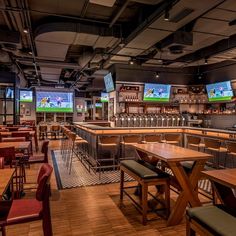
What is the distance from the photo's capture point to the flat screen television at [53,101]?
46.9ft

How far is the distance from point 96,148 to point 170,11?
3596 mm

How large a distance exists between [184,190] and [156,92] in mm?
6644

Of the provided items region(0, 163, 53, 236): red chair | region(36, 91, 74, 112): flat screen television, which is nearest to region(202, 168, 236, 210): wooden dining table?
region(0, 163, 53, 236): red chair

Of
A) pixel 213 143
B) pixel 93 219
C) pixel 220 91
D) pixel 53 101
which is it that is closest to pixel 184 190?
pixel 93 219

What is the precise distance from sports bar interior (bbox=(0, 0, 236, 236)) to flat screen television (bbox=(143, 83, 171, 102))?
4 centimetres

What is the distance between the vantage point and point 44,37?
5.67 metres

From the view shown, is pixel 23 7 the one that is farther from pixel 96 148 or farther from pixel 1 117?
pixel 1 117

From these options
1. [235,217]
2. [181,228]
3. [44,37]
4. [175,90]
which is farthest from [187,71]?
[235,217]

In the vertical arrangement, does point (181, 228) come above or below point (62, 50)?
below

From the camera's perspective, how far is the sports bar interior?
9.29 ft

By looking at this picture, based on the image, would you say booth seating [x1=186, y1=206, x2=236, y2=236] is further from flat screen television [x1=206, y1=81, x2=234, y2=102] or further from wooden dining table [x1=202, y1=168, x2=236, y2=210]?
flat screen television [x1=206, y1=81, x2=234, y2=102]

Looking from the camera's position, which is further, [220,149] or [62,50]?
[62,50]

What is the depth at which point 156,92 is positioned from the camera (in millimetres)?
9234

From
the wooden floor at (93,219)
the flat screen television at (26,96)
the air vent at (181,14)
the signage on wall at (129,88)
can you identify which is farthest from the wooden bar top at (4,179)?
the flat screen television at (26,96)
